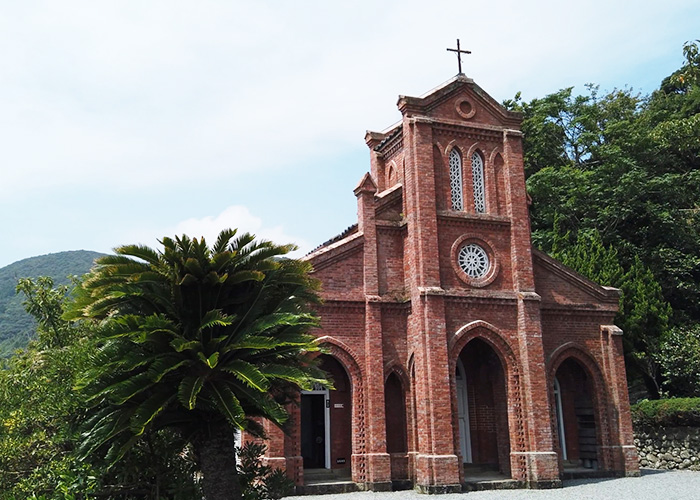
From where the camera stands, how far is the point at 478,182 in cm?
2112

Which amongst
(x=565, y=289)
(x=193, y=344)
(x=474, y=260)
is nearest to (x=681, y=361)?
(x=565, y=289)

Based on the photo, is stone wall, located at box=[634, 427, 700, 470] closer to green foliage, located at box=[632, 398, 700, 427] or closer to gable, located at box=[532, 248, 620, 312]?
green foliage, located at box=[632, 398, 700, 427]

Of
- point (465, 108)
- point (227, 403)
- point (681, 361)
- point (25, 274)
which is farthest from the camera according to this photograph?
point (25, 274)

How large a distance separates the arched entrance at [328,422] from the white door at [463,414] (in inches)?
150

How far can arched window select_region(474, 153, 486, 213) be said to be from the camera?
824 inches

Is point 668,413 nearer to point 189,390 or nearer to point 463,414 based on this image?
point 463,414

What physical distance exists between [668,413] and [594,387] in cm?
333

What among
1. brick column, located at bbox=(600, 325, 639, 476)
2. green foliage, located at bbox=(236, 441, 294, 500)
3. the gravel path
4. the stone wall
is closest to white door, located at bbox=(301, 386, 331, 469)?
the gravel path

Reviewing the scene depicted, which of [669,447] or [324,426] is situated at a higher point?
[324,426]

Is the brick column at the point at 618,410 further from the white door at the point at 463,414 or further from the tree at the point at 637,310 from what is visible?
the white door at the point at 463,414

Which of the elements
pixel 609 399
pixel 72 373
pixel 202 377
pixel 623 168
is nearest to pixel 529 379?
pixel 609 399

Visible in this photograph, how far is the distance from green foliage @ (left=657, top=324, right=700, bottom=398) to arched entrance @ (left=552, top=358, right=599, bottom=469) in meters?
4.47

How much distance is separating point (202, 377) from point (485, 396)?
1243 cm

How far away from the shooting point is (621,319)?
25.5m
